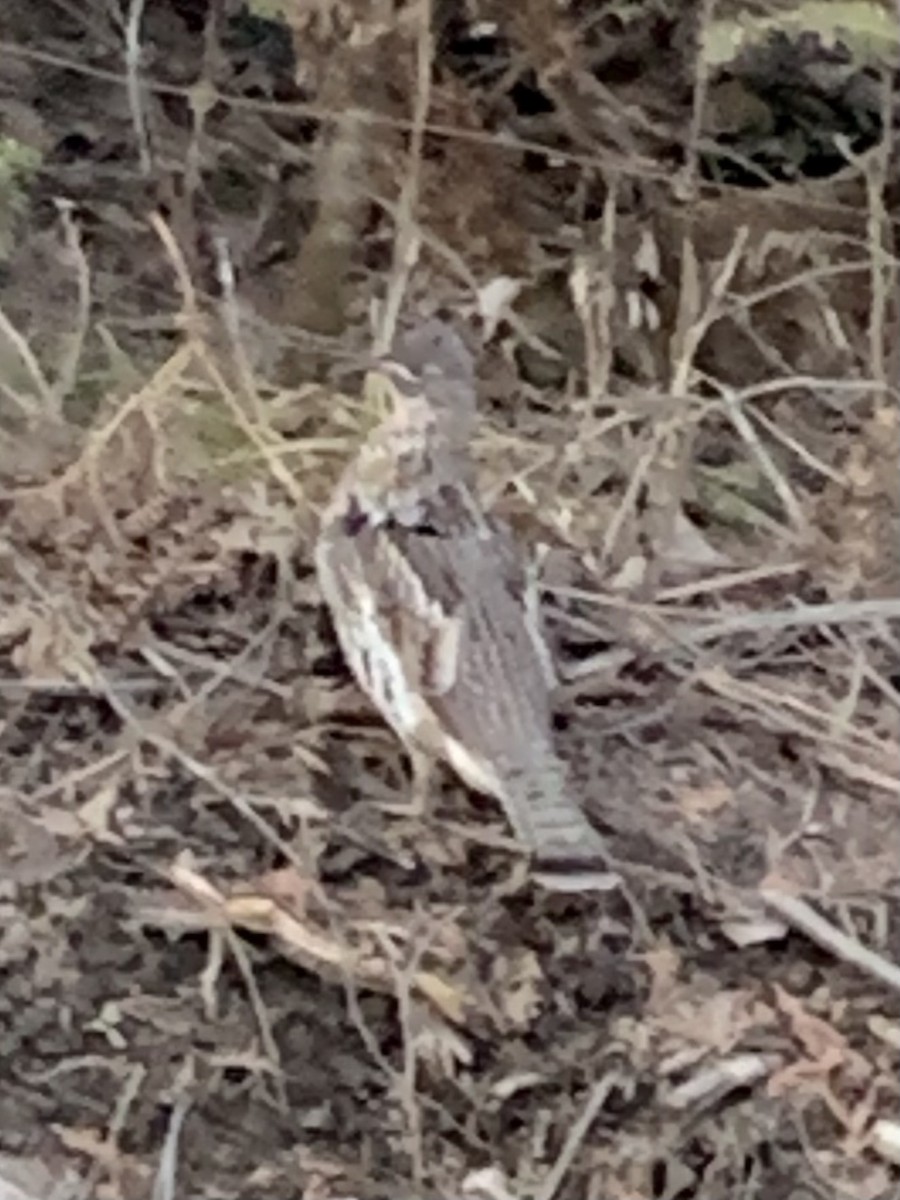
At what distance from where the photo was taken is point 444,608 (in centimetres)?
128

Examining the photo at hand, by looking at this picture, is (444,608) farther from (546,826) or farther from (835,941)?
(835,941)

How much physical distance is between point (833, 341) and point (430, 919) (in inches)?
12.8

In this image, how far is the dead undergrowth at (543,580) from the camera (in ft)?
4.02

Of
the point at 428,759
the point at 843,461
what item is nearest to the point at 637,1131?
the point at 428,759

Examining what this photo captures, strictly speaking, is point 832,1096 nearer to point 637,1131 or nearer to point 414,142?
point 637,1131

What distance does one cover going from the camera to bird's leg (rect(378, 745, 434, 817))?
1.25 meters

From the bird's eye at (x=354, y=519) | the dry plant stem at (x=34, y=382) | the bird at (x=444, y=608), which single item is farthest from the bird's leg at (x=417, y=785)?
the dry plant stem at (x=34, y=382)

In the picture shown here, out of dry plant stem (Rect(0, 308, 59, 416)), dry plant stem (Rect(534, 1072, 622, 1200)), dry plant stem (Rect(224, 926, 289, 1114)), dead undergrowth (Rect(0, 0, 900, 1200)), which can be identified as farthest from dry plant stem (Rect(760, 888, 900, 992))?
dry plant stem (Rect(0, 308, 59, 416))

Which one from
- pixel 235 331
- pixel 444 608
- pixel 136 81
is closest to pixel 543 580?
pixel 444 608

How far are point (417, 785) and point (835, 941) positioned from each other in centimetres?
20

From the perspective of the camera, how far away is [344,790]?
126cm

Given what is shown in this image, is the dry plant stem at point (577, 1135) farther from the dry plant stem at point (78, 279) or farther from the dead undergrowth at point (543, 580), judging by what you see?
the dry plant stem at point (78, 279)

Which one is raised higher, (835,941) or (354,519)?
(354,519)

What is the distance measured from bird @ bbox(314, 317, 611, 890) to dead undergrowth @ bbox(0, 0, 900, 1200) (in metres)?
0.01
